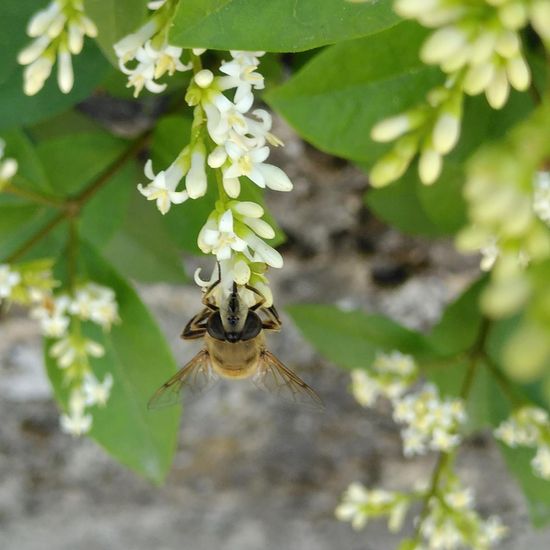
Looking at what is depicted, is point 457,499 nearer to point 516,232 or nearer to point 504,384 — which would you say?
point 504,384

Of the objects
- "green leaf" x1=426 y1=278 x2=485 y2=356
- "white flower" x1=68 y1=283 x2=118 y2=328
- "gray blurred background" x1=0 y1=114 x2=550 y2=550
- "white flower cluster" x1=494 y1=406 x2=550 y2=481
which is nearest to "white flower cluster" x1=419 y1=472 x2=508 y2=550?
"white flower cluster" x1=494 y1=406 x2=550 y2=481

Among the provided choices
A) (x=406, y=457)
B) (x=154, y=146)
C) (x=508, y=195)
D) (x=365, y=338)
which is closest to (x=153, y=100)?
(x=154, y=146)

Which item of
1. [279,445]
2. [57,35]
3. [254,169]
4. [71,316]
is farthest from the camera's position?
[279,445]

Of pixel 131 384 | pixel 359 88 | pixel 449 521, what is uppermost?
pixel 359 88

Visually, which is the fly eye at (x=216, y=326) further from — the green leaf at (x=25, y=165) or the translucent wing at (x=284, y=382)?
the green leaf at (x=25, y=165)

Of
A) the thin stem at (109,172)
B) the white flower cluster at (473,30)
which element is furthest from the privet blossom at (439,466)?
the white flower cluster at (473,30)

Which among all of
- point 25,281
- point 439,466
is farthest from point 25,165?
point 439,466

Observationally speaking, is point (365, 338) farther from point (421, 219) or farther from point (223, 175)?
point (223, 175)
